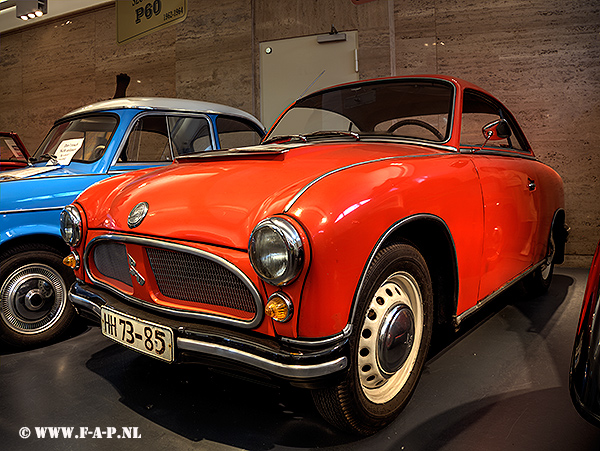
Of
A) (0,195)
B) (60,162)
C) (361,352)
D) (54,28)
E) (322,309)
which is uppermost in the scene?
(54,28)

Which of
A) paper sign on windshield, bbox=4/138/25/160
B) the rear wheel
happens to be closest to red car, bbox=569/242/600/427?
the rear wheel

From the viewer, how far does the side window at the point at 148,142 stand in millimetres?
3203

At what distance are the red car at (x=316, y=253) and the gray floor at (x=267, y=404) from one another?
0.22m

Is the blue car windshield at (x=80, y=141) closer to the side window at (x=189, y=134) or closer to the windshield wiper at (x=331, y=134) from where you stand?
the side window at (x=189, y=134)

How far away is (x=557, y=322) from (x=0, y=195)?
3.46m

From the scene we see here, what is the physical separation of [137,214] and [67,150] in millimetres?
1888

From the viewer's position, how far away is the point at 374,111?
103 inches

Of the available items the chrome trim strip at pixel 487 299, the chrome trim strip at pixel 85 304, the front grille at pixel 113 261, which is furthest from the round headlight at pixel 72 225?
the chrome trim strip at pixel 487 299

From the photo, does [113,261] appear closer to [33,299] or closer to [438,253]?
[33,299]

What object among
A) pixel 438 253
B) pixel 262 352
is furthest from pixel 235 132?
pixel 262 352

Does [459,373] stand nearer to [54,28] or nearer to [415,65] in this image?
[415,65]

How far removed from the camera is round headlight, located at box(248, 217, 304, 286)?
1300 mm

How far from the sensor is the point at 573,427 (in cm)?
171

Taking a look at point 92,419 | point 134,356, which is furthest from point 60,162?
point 92,419
